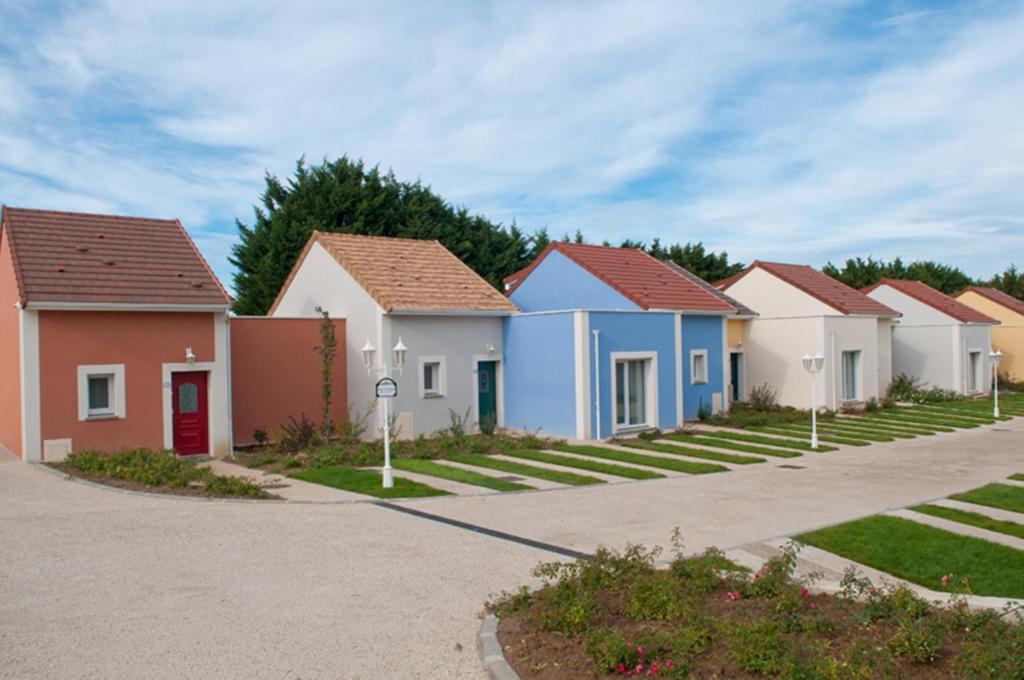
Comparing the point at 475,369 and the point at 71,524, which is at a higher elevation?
the point at 475,369

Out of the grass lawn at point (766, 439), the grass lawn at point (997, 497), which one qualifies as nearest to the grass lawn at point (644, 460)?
the grass lawn at point (766, 439)

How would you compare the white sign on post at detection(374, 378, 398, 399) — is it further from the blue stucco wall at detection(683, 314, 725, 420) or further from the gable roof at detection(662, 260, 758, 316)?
the gable roof at detection(662, 260, 758, 316)

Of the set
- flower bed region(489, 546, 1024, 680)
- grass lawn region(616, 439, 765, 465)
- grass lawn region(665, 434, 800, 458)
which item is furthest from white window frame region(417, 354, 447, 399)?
flower bed region(489, 546, 1024, 680)

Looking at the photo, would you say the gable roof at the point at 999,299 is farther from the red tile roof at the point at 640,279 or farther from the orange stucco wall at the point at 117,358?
the orange stucco wall at the point at 117,358

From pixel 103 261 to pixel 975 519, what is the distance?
59.7 ft

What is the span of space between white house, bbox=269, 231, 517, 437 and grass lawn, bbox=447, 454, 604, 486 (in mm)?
3617

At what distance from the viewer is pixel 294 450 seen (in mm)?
20891

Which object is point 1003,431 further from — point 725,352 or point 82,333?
point 82,333

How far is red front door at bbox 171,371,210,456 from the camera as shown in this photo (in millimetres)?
19859

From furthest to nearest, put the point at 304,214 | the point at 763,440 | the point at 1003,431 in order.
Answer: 1. the point at 304,214
2. the point at 1003,431
3. the point at 763,440

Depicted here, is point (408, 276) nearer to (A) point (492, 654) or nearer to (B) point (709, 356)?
(B) point (709, 356)

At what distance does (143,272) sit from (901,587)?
17.8m

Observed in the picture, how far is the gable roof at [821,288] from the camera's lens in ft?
108

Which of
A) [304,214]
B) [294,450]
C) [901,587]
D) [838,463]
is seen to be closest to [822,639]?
[901,587]
